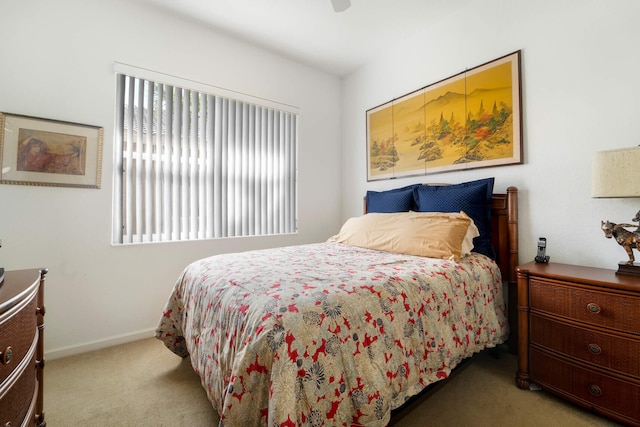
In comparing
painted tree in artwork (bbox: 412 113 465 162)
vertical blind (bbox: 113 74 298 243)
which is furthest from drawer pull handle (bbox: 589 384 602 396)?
vertical blind (bbox: 113 74 298 243)

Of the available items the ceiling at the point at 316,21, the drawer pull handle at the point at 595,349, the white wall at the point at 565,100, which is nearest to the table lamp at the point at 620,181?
the white wall at the point at 565,100

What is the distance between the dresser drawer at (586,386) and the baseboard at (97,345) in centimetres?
286

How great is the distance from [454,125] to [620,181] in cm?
128

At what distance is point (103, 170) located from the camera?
7.23 feet

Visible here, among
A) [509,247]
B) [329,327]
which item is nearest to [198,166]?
[329,327]

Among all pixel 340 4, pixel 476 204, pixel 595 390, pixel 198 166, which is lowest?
pixel 595 390

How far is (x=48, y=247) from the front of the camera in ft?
6.55

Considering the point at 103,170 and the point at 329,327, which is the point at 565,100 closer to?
the point at 329,327

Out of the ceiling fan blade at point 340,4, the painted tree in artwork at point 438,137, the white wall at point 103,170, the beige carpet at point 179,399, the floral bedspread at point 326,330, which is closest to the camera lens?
the floral bedspread at point 326,330

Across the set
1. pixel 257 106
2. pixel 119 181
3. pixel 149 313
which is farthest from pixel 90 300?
pixel 257 106

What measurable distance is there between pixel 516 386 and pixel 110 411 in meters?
2.28

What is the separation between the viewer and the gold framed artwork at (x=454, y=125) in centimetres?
213

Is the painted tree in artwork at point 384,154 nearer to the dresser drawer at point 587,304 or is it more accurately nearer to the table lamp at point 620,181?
the table lamp at point 620,181

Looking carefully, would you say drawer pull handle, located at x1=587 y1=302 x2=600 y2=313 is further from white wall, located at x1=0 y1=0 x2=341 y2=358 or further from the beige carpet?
white wall, located at x1=0 y1=0 x2=341 y2=358
